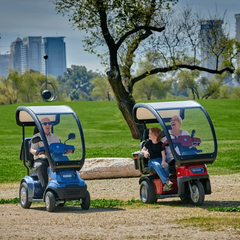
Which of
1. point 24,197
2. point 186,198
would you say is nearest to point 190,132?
point 186,198

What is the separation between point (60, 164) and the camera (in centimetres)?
1061

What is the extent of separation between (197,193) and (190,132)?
1.26 m

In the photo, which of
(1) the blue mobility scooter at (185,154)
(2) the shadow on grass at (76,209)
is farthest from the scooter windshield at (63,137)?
(1) the blue mobility scooter at (185,154)

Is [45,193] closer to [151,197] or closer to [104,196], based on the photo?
[151,197]

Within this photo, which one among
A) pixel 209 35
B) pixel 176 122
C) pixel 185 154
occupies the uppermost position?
pixel 209 35

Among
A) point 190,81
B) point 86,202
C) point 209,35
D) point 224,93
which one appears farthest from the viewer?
point 224,93

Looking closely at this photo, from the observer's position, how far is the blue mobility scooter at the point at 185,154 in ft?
35.1

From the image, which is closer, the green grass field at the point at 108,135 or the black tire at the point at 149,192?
the black tire at the point at 149,192

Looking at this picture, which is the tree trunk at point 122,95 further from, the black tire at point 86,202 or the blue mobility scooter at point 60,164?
the black tire at point 86,202

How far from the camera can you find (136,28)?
2659 cm

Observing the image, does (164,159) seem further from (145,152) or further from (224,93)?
(224,93)

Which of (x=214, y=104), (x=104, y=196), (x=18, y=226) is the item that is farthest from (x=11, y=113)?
(x=18, y=226)

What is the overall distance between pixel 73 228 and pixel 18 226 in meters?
0.90

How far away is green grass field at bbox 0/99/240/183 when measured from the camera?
2187cm
